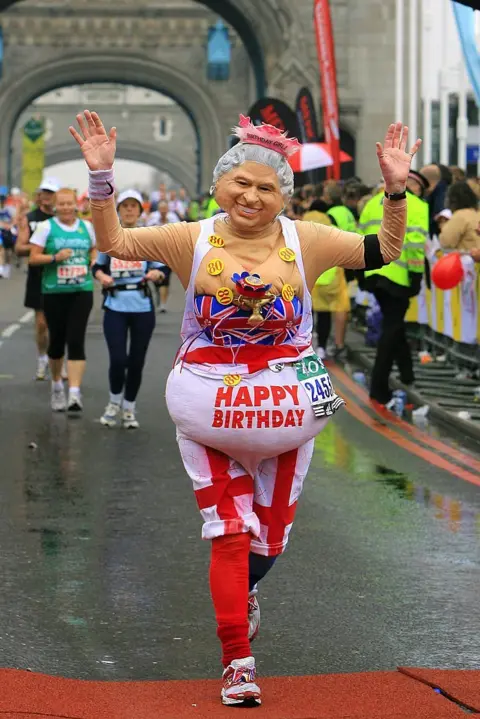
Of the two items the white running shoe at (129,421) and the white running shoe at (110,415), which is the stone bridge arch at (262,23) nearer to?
the white running shoe at (110,415)

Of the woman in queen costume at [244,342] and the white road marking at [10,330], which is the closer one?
the woman in queen costume at [244,342]

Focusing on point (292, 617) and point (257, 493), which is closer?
point (257, 493)

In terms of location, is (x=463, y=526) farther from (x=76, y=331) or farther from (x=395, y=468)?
(x=76, y=331)

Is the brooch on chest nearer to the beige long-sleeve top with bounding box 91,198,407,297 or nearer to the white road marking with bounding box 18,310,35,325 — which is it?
the beige long-sleeve top with bounding box 91,198,407,297

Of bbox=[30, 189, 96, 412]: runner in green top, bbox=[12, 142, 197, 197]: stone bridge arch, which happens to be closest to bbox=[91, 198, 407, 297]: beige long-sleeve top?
bbox=[30, 189, 96, 412]: runner in green top

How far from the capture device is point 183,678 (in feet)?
17.9

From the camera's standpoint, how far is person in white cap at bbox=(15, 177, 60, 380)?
14.4m

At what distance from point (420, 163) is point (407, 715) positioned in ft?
110

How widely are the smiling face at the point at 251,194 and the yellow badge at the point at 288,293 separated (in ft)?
0.75

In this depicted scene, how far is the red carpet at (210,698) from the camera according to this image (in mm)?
4922

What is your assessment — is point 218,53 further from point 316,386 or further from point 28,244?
point 316,386

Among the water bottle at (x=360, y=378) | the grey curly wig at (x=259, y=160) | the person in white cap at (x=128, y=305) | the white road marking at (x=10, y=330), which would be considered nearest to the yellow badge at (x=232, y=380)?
the grey curly wig at (x=259, y=160)

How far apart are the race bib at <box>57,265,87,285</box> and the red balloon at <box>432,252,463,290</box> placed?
3.09 meters

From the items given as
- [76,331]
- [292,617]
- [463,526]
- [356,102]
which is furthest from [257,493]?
[356,102]
